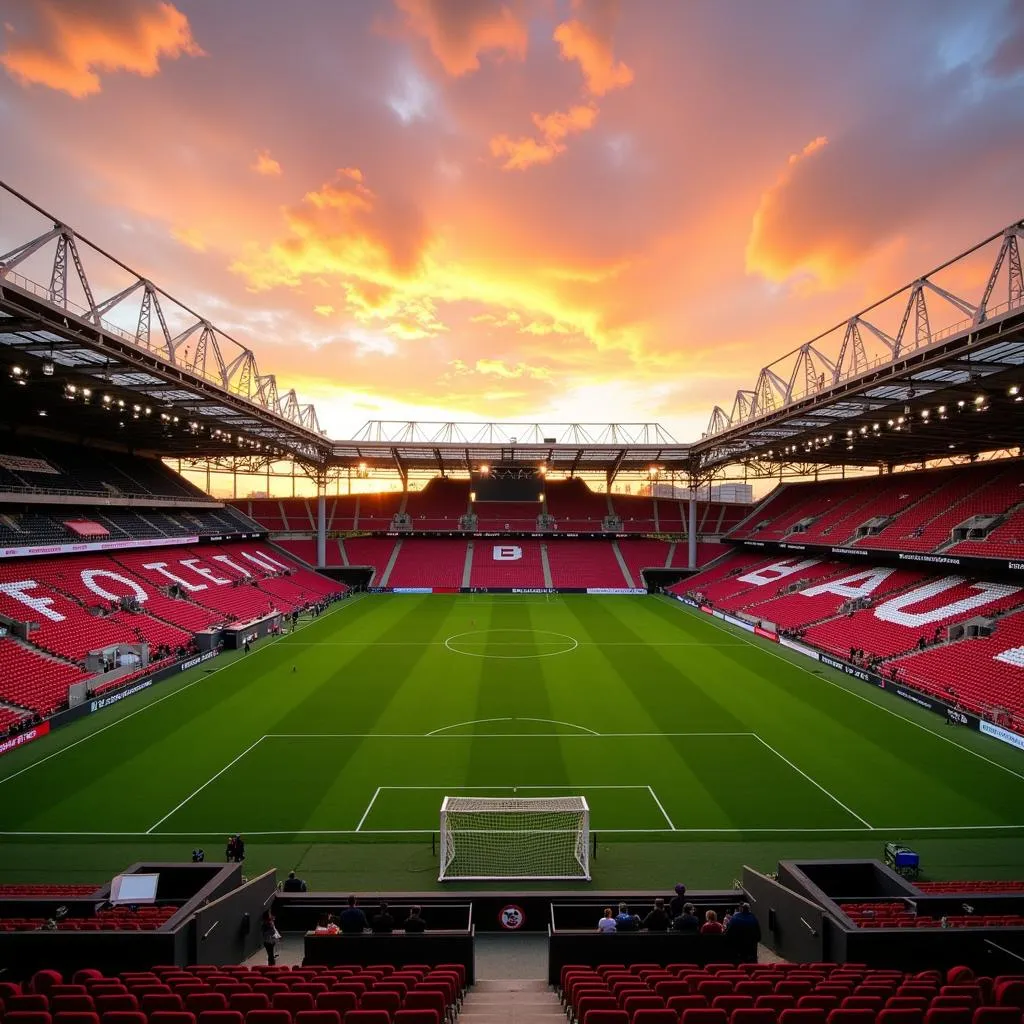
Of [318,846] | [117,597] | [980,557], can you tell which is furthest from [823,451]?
[117,597]

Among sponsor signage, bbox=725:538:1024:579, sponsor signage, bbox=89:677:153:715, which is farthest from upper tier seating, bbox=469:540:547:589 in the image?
sponsor signage, bbox=89:677:153:715

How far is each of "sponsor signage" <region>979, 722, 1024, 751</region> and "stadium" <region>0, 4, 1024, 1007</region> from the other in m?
0.32

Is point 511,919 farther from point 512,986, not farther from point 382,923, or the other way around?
point 382,923

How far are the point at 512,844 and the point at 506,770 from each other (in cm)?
372

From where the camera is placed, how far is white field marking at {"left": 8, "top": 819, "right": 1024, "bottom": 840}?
15227 millimetres

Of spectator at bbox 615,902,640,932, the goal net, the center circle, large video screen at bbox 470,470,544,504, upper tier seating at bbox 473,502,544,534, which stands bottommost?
the goal net

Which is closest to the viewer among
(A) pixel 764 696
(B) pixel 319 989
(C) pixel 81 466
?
(B) pixel 319 989

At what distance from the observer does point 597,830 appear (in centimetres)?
1547

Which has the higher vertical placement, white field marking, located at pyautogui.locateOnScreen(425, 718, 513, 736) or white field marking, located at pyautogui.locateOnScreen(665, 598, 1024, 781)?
white field marking, located at pyautogui.locateOnScreen(665, 598, 1024, 781)

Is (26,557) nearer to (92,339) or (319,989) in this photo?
(92,339)

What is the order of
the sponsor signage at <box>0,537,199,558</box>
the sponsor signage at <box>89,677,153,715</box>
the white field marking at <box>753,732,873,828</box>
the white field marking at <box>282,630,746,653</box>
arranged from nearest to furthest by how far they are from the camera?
the white field marking at <box>753,732,873,828</box> → the sponsor signage at <box>89,677,153,715</box> → the sponsor signage at <box>0,537,199,558</box> → the white field marking at <box>282,630,746,653</box>

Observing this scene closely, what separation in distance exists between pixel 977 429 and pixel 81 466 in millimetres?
59767

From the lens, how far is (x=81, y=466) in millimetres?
42062

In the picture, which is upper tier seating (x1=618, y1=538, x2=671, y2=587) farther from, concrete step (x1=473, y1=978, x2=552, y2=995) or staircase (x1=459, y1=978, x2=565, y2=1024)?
staircase (x1=459, y1=978, x2=565, y2=1024)
